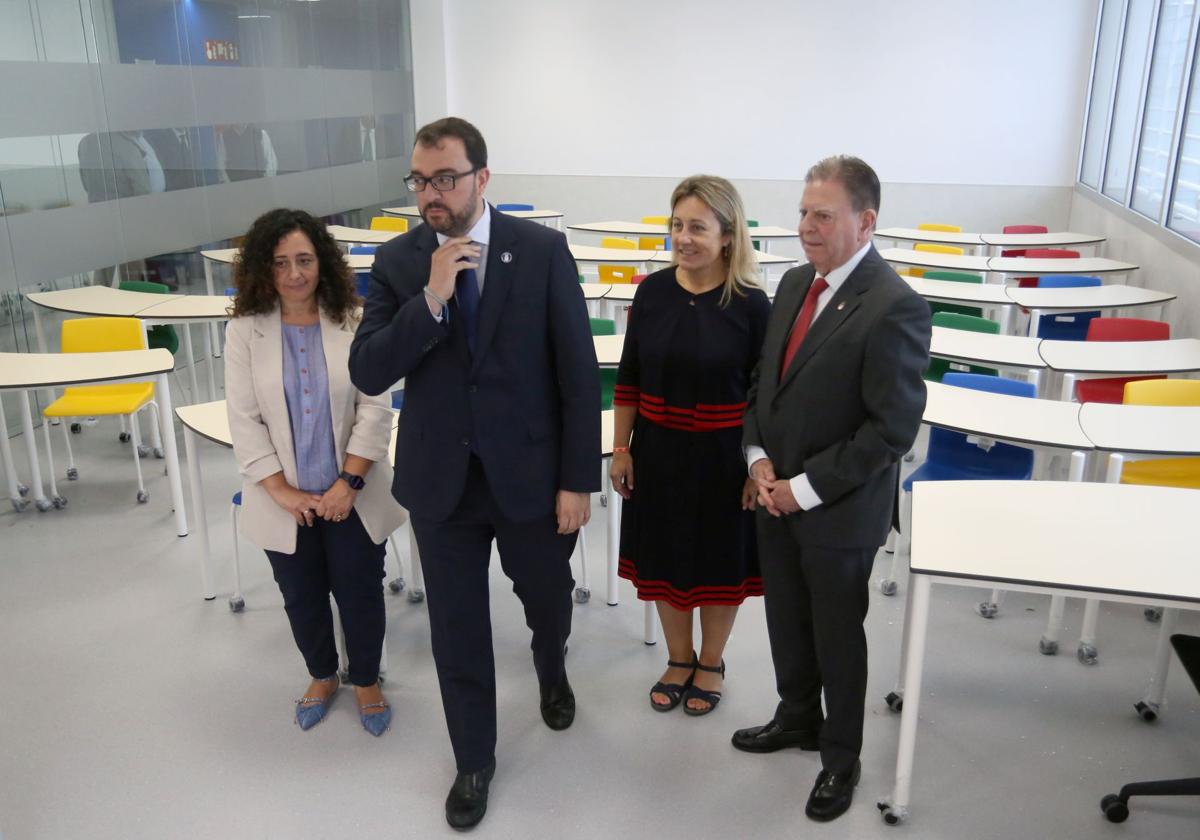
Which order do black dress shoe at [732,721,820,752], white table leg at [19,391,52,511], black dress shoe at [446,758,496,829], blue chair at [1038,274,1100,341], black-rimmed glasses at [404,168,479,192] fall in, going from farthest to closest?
blue chair at [1038,274,1100,341]
white table leg at [19,391,52,511]
black dress shoe at [732,721,820,752]
black dress shoe at [446,758,496,829]
black-rimmed glasses at [404,168,479,192]

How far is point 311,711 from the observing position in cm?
309

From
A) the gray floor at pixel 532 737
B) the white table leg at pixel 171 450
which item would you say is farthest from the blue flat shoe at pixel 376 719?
the white table leg at pixel 171 450

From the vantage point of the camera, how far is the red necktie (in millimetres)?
2453

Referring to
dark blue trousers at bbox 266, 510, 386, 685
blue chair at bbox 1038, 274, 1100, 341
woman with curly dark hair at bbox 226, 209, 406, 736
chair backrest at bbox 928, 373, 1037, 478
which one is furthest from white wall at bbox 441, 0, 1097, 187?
dark blue trousers at bbox 266, 510, 386, 685

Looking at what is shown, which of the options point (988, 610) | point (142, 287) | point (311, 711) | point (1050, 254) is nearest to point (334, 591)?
point (311, 711)

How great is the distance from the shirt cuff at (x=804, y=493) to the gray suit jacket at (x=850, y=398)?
17mm

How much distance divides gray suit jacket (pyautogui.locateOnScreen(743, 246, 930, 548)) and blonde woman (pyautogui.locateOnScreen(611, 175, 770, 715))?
0.61 feet

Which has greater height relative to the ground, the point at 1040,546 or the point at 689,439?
the point at 689,439

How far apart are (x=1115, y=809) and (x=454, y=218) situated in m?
2.40

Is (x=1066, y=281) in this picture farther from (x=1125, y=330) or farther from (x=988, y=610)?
(x=988, y=610)

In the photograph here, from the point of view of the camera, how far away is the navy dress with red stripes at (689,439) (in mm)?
2705

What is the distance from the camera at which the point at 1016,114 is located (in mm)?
9828

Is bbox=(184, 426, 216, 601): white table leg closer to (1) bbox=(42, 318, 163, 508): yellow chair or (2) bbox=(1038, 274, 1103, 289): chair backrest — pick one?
(1) bbox=(42, 318, 163, 508): yellow chair

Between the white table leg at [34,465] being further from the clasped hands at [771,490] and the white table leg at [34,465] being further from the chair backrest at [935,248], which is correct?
the chair backrest at [935,248]
